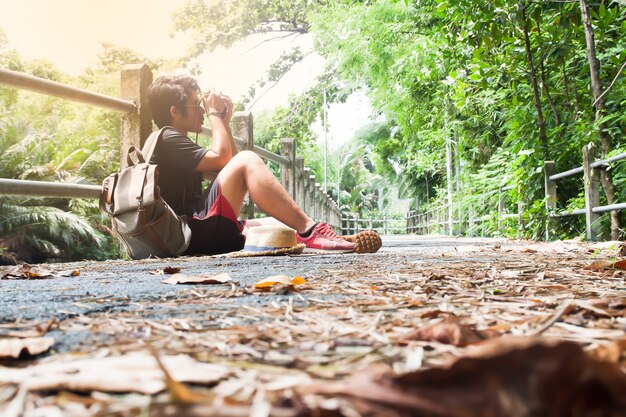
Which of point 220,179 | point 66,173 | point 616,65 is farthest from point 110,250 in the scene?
point 616,65

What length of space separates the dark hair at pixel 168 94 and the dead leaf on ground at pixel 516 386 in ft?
10.5

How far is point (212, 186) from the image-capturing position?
3.20 meters

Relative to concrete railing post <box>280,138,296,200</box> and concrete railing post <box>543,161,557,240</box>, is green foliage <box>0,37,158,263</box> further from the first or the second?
concrete railing post <box>543,161,557,240</box>

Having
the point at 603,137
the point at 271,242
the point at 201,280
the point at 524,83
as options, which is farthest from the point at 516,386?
the point at 524,83

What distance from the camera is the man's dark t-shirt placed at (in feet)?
10.3

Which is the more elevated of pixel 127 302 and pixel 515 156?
pixel 515 156

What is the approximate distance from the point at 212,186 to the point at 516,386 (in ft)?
9.61

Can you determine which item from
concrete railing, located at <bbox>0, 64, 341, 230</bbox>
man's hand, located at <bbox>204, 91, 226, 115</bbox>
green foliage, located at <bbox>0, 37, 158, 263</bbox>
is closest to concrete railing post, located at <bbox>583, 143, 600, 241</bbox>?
concrete railing, located at <bbox>0, 64, 341, 230</bbox>

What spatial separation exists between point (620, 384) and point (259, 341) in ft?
1.39

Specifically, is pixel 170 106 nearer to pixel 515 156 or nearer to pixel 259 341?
pixel 259 341

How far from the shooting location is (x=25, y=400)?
1.53ft

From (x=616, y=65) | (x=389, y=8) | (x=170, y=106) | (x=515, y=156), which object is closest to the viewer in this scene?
(x=170, y=106)

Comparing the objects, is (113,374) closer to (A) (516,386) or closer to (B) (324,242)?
(A) (516,386)

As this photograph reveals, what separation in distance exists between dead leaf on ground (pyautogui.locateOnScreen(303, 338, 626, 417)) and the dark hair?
321 centimetres
